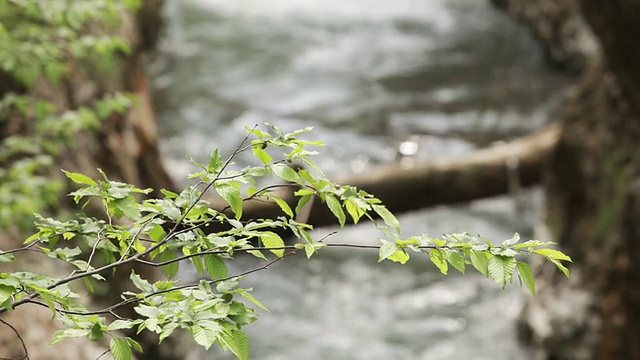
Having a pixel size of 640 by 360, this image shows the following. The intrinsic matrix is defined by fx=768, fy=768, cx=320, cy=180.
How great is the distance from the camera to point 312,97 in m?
12.2

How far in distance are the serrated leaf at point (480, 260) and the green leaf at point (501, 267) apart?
1 cm

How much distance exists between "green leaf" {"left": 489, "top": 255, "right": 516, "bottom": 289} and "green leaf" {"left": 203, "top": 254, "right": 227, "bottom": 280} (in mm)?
673

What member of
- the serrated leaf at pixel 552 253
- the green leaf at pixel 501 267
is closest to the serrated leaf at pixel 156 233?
the green leaf at pixel 501 267

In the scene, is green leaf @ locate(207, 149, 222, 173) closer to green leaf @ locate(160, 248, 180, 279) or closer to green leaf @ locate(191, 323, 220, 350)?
green leaf @ locate(160, 248, 180, 279)

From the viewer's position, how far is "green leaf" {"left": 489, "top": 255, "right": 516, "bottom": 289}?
1890 millimetres

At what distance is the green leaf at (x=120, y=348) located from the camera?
5.87 ft

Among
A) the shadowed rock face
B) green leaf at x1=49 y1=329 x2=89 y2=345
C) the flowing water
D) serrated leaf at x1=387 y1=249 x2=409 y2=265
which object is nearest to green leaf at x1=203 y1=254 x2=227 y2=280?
green leaf at x1=49 y1=329 x2=89 y2=345

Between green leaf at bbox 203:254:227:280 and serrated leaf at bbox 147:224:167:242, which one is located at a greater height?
serrated leaf at bbox 147:224:167:242

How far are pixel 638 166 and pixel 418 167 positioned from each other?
177cm

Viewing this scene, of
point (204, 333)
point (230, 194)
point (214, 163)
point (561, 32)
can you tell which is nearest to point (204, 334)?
point (204, 333)

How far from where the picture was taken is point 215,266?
6.39 ft

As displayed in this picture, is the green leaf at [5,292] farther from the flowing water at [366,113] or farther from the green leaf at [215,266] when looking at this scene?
the flowing water at [366,113]

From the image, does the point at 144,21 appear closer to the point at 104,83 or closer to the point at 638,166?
the point at 104,83

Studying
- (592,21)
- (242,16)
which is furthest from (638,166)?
(242,16)
